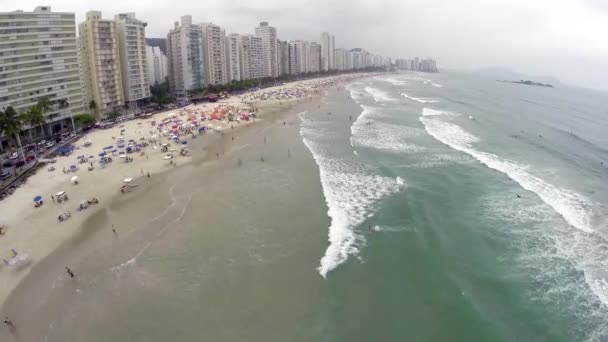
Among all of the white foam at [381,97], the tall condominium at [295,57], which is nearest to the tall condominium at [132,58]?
the white foam at [381,97]

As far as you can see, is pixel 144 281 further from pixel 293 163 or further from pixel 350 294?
pixel 293 163

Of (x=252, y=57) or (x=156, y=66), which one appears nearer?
(x=156, y=66)

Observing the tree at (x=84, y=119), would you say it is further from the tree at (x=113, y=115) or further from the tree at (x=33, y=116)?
the tree at (x=33, y=116)

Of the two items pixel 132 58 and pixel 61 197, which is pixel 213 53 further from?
pixel 61 197

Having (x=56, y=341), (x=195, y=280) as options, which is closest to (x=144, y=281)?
(x=195, y=280)

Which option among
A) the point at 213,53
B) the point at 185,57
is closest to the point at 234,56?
the point at 213,53

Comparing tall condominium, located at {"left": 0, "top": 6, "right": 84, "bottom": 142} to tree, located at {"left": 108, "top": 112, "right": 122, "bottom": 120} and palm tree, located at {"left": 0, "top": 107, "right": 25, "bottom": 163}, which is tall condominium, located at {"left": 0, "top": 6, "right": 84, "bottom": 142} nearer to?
tree, located at {"left": 108, "top": 112, "right": 122, "bottom": 120}
